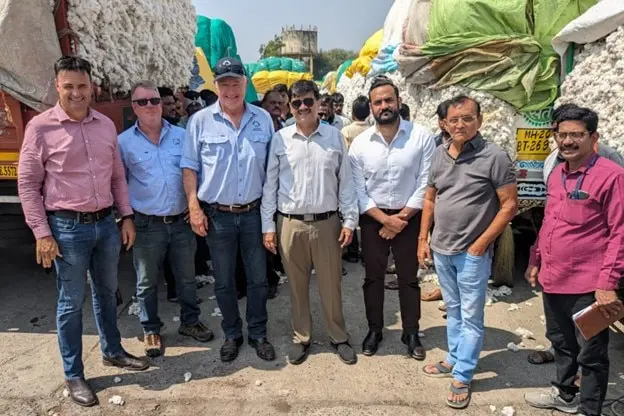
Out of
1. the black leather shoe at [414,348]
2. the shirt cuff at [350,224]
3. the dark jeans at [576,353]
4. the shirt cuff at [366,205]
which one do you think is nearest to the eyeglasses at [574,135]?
the dark jeans at [576,353]

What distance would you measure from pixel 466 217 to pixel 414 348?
1.21 m

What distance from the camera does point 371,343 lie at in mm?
3654

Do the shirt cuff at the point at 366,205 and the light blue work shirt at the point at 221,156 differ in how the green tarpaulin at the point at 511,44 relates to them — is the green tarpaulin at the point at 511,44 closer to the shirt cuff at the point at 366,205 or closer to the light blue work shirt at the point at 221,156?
the shirt cuff at the point at 366,205

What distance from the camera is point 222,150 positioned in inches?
129

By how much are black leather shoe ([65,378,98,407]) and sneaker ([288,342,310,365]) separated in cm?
133

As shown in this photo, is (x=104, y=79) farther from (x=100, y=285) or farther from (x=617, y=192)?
(x=617, y=192)

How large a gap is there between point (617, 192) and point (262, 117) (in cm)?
225

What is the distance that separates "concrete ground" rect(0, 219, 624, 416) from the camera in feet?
9.91

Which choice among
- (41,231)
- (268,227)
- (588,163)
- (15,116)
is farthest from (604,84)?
(15,116)

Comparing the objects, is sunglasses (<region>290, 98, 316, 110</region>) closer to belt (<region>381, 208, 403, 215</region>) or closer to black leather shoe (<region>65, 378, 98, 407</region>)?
belt (<region>381, 208, 403, 215</region>)

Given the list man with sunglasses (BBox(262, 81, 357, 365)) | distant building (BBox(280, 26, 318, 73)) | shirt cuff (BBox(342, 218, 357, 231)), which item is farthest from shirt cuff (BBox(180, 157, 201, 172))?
distant building (BBox(280, 26, 318, 73))

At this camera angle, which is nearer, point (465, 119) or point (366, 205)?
point (465, 119)

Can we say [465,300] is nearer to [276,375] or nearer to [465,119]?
[465,119]

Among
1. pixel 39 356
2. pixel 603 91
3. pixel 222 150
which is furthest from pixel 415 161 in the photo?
pixel 39 356
